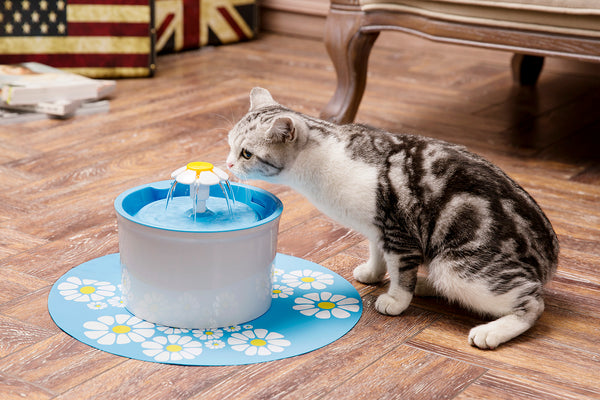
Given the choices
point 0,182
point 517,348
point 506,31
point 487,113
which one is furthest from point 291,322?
point 487,113

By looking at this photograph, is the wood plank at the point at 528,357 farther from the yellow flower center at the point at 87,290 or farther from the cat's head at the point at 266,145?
the yellow flower center at the point at 87,290

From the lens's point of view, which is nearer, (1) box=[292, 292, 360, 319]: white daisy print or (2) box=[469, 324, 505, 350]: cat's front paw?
(2) box=[469, 324, 505, 350]: cat's front paw

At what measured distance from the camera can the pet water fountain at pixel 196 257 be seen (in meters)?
1.24

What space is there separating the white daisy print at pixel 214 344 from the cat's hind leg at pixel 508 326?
0.43 m

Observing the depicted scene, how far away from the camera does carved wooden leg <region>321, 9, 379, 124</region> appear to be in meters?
2.38

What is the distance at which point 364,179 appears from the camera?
4.45ft

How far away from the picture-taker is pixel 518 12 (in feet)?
6.88

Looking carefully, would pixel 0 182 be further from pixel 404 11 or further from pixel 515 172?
pixel 515 172

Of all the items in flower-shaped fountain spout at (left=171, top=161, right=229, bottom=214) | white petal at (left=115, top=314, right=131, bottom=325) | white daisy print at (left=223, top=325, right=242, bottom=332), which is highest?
flower-shaped fountain spout at (left=171, top=161, right=229, bottom=214)

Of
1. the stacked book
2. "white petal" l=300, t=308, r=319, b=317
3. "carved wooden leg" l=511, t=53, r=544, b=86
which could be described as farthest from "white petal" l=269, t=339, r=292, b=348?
"carved wooden leg" l=511, t=53, r=544, b=86

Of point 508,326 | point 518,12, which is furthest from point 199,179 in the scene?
point 518,12

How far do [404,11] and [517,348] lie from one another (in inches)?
51.6

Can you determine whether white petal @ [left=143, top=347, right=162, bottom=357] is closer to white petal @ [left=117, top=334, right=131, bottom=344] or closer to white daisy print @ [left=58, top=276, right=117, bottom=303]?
white petal @ [left=117, top=334, right=131, bottom=344]

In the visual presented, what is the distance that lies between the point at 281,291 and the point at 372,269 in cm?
19
